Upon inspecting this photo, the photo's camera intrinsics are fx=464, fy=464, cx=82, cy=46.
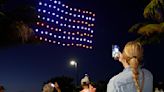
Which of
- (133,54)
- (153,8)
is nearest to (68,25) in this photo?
(153,8)

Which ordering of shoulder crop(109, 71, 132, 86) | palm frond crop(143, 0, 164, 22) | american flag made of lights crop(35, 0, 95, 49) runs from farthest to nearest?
american flag made of lights crop(35, 0, 95, 49), palm frond crop(143, 0, 164, 22), shoulder crop(109, 71, 132, 86)

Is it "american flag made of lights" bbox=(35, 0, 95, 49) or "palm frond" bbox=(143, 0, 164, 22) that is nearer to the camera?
"palm frond" bbox=(143, 0, 164, 22)

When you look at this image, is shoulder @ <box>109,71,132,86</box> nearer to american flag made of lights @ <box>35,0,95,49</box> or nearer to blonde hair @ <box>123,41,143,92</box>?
blonde hair @ <box>123,41,143,92</box>

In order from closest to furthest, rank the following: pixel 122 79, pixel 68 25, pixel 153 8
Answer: pixel 122 79, pixel 153 8, pixel 68 25

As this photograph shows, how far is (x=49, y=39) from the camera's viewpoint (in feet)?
109

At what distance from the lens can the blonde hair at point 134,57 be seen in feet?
11.8

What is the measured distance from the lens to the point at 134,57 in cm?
361

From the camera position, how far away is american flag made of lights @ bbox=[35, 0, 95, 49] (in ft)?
111

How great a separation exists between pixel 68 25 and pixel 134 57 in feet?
106

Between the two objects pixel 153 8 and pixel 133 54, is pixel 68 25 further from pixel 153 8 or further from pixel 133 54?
pixel 133 54

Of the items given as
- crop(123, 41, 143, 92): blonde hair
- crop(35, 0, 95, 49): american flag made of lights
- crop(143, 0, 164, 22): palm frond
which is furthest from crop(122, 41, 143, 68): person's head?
crop(35, 0, 95, 49): american flag made of lights

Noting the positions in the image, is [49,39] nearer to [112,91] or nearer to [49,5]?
[49,5]

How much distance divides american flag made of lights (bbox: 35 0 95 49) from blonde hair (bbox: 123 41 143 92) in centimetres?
2929

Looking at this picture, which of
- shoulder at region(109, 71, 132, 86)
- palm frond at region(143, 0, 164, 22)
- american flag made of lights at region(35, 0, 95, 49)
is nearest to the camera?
shoulder at region(109, 71, 132, 86)
